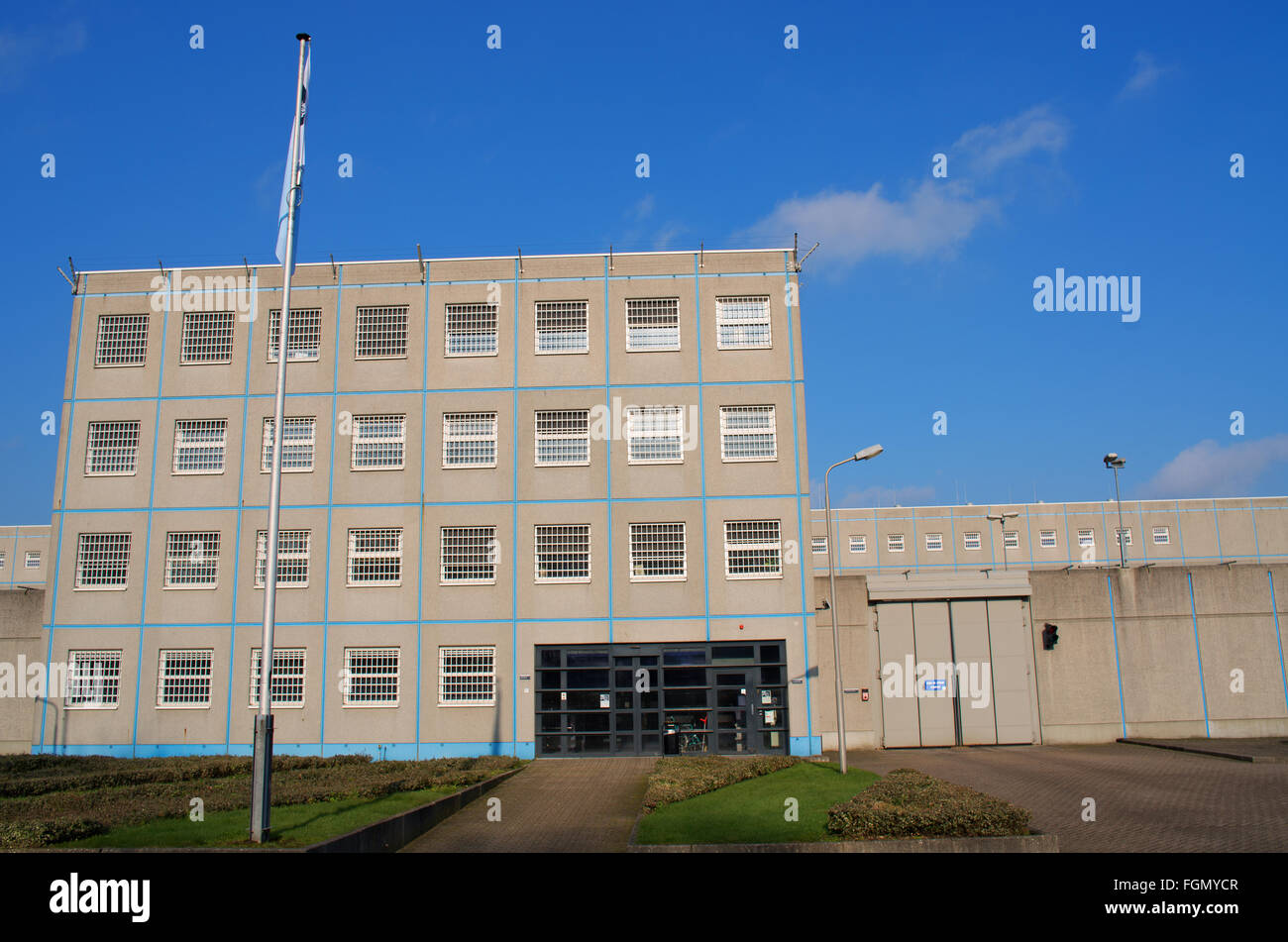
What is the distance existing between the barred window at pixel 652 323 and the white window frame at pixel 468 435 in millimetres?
4988

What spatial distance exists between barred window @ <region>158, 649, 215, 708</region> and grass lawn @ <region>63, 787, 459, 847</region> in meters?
14.0

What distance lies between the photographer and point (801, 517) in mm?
29203

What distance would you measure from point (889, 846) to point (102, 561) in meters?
26.5

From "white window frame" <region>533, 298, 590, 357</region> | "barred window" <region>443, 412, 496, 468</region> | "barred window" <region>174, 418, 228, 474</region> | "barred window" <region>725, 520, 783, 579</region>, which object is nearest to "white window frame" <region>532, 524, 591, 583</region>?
"barred window" <region>443, 412, 496, 468</region>

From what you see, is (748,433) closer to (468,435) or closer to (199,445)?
(468,435)

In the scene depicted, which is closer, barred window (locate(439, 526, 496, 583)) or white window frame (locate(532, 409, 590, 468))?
barred window (locate(439, 526, 496, 583))

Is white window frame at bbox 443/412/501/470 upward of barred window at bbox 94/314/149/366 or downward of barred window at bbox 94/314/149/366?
downward

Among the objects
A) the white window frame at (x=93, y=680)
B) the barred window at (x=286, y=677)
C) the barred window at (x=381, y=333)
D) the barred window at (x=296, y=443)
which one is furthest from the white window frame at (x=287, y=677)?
the barred window at (x=381, y=333)

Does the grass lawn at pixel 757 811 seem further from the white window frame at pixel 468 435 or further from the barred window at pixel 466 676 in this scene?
the white window frame at pixel 468 435

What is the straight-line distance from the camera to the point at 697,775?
796 inches

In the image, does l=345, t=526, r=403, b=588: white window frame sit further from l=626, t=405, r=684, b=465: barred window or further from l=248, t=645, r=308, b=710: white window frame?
l=626, t=405, r=684, b=465: barred window

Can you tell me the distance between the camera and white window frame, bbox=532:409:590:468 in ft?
97.4

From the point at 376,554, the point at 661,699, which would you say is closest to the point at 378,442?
the point at 376,554
